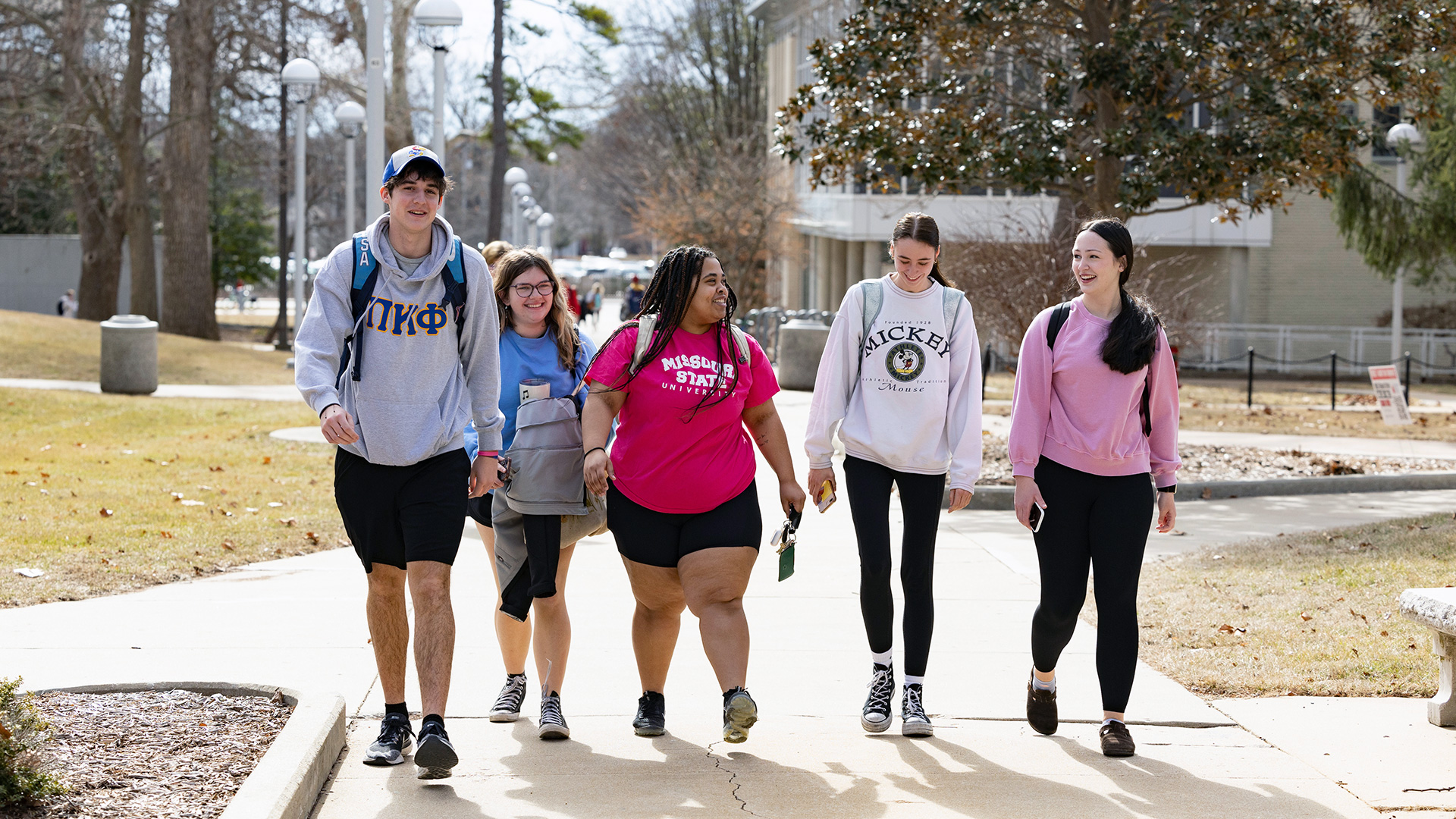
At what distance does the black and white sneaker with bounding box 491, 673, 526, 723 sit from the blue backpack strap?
145 cm

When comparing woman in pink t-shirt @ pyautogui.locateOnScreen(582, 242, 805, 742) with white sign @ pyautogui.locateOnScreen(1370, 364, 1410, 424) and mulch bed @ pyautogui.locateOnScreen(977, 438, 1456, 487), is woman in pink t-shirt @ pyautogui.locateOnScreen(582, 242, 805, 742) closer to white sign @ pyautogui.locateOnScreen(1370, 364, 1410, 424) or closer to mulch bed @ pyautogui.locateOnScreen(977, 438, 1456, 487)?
mulch bed @ pyautogui.locateOnScreen(977, 438, 1456, 487)

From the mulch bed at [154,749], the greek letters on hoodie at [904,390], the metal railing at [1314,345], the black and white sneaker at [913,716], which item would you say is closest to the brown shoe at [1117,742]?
the black and white sneaker at [913,716]

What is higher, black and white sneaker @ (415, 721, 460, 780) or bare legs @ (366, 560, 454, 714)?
bare legs @ (366, 560, 454, 714)

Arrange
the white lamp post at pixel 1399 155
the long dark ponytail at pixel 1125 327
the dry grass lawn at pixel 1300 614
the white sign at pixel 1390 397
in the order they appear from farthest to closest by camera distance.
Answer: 1. the white lamp post at pixel 1399 155
2. the white sign at pixel 1390 397
3. the dry grass lawn at pixel 1300 614
4. the long dark ponytail at pixel 1125 327

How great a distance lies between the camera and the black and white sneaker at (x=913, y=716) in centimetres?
535

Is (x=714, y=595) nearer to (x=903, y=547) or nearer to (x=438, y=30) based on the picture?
(x=903, y=547)

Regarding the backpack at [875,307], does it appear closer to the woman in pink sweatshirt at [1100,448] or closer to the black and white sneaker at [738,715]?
the woman in pink sweatshirt at [1100,448]

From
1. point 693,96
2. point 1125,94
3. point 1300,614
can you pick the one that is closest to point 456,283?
point 1300,614

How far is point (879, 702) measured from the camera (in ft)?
17.7

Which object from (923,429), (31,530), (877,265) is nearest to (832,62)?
(31,530)

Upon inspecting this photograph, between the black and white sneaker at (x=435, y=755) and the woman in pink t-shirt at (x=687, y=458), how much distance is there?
905 mm

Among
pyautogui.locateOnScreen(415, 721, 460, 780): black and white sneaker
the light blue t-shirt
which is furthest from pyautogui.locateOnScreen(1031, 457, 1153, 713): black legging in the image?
pyautogui.locateOnScreen(415, 721, 460, 780): black and white sneaker

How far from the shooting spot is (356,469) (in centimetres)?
480

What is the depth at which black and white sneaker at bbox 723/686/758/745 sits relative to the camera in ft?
15.8
